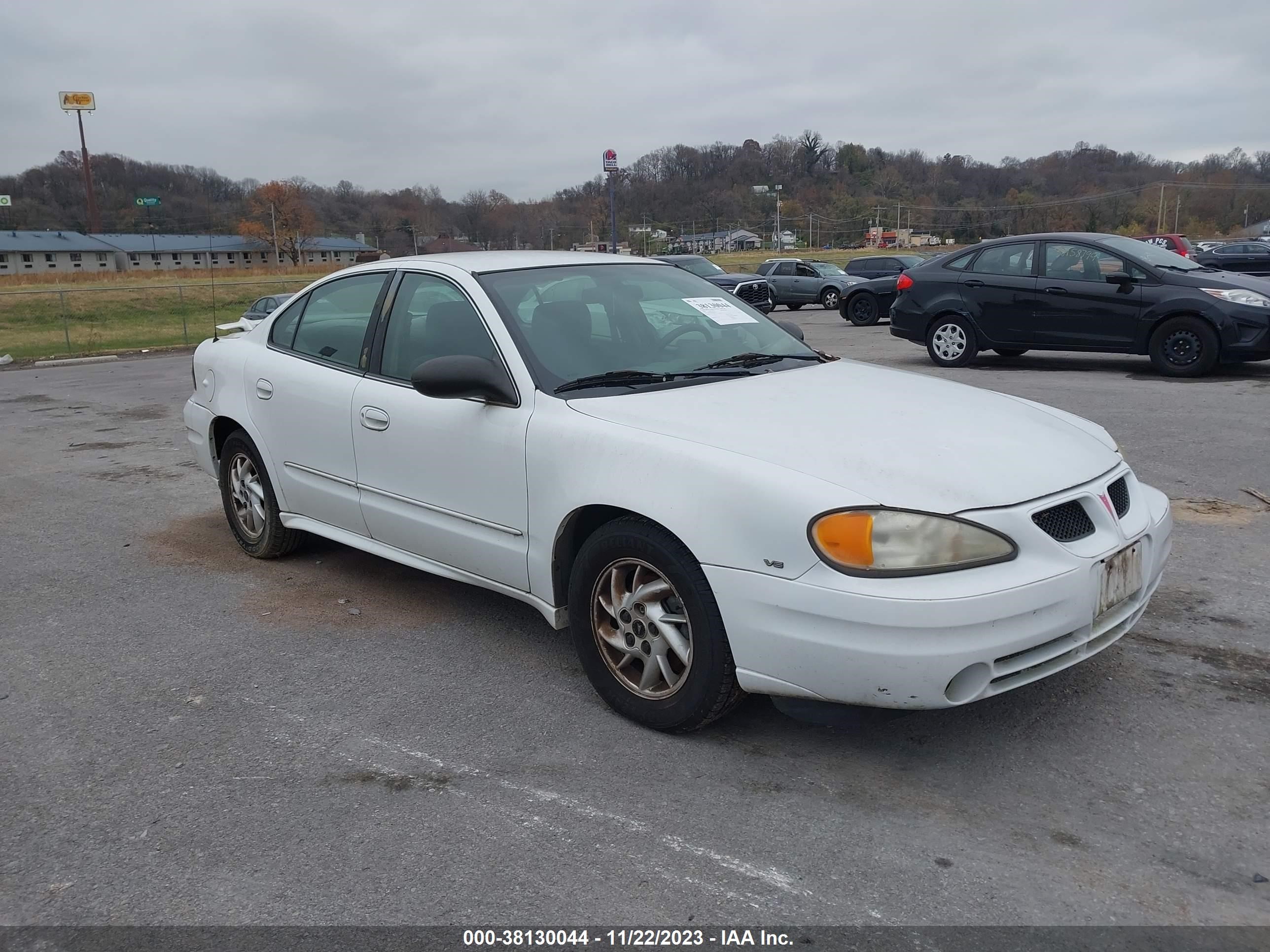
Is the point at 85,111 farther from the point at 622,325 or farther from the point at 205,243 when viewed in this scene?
the point at 622,325

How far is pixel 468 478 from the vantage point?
13.1 feet

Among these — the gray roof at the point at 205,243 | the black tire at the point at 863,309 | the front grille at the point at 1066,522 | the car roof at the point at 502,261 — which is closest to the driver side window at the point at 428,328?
the car roof at the point at 502,261

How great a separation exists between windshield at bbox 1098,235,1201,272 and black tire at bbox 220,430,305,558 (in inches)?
367

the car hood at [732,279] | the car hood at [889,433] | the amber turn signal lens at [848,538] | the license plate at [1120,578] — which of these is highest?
the car hood at [889,433]

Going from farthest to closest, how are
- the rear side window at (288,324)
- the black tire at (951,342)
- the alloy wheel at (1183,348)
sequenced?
the black tire at (951,342) → the alloy wheel at (1183,348) → the rear side window at (288,324)

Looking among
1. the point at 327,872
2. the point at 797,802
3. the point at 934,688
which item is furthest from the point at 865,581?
the point at 327,872

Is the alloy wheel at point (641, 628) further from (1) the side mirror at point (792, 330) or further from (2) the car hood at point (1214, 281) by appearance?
(2) the car hood at point (1214, 281)

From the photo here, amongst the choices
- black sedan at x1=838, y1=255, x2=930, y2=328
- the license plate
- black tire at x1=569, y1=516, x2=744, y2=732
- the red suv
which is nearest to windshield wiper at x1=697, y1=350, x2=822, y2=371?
black tire at x1=569, y1=516, x2=744, y2=732

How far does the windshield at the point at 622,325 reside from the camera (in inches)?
159

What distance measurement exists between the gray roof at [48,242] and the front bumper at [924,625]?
95.6 meters

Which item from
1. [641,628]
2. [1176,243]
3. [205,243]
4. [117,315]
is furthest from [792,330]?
[205,243]

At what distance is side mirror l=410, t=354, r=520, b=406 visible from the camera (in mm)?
3779

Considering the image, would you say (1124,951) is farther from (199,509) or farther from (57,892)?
(199,509)

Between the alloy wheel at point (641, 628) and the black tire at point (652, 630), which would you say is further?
the alloy wheel at point (641, 628)
